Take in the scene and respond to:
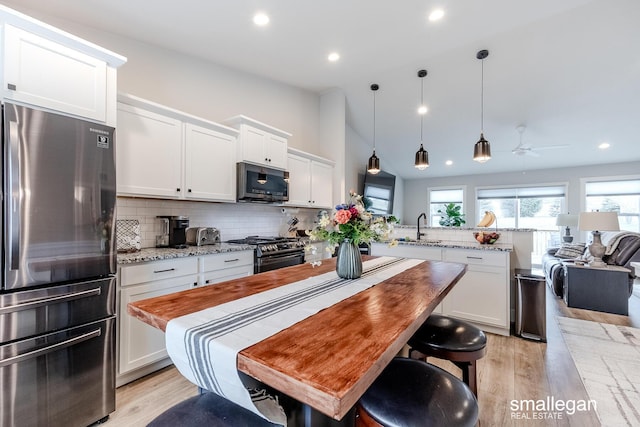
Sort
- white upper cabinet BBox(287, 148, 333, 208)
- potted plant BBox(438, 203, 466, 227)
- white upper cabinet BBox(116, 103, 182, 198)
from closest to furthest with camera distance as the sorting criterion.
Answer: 1. white upper cabinet BBox(116, 103, 182, 198)
2. white upper cabinet BBox(287, 148, 333, 208)
3. potted plant BBox(438, 203, 466, 227)

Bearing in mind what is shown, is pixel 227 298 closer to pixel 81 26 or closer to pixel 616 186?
pixel 81 26

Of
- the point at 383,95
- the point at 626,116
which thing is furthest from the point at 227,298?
the point at 626,116

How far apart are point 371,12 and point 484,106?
2925 millimetres

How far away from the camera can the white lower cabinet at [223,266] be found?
2.49m

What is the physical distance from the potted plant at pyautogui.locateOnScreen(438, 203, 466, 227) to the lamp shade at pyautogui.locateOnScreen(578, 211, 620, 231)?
13.4 feet

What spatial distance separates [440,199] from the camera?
28.8ft

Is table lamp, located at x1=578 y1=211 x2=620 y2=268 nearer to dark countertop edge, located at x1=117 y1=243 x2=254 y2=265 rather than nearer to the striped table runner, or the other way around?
the striped table runner

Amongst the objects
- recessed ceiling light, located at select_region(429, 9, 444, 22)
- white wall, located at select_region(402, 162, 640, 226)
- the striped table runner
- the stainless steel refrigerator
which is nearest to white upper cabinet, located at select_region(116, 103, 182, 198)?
the stainless steel refrigerator

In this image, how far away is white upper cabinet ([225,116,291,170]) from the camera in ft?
10.4

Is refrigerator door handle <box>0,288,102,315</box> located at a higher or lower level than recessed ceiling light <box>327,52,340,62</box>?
lower

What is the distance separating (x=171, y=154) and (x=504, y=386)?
3300 millimetres

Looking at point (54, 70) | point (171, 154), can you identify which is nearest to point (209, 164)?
point (171, 154)

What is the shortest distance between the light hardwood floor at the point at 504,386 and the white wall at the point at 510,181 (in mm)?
5937

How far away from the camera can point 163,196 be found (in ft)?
8.26
